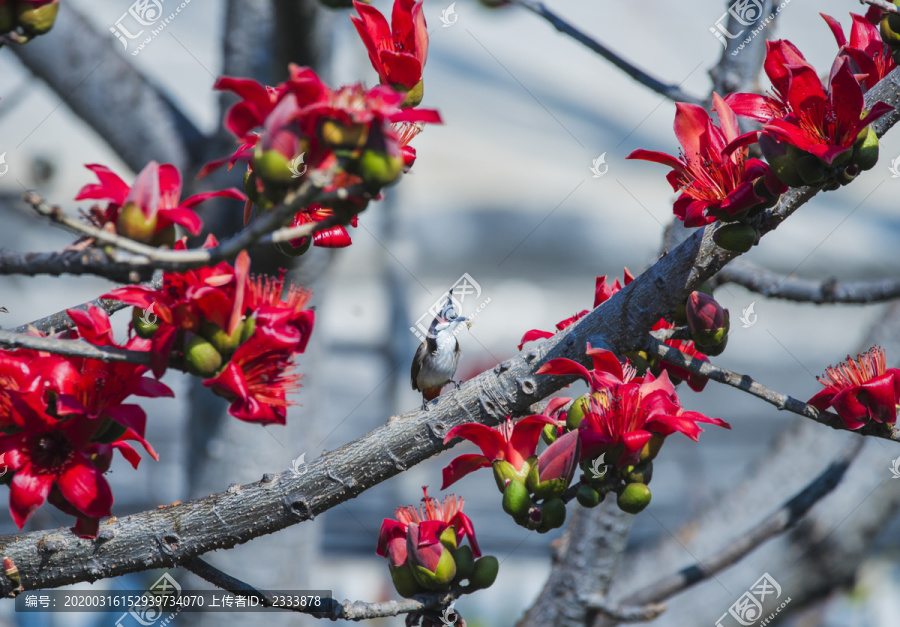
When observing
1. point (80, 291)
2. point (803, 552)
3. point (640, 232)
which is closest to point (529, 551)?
point (803, 552)

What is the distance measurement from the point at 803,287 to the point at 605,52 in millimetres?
837

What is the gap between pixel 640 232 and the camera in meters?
14.1

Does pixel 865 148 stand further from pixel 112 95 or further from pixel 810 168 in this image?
pixel 112 95

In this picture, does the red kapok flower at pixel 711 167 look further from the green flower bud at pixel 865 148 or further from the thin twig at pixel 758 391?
the thin twig at pixel 758 391

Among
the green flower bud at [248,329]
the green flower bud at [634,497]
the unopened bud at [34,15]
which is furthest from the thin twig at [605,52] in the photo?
the green flower bud at [248,329]

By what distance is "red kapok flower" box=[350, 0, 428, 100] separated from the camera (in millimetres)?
1083

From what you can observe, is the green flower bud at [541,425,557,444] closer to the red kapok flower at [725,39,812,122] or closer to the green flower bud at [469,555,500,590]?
the green flower bud at [469,555,500,590]

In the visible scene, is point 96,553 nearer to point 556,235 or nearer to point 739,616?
point 739,616

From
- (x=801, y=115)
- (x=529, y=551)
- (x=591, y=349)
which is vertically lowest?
(x=529, y=551)

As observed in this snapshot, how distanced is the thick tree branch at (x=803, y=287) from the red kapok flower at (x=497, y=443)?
40.1 inches

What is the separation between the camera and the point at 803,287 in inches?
84.0

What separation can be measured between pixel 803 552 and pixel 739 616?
1.06 feet

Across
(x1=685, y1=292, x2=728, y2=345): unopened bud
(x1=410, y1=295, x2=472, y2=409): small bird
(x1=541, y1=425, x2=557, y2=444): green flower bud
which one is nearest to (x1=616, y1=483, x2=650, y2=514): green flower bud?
(x1=541, y1=425, x2=557, y2=444): green flower bud

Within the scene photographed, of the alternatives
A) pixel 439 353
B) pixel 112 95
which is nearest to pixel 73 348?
pixel 439 353
